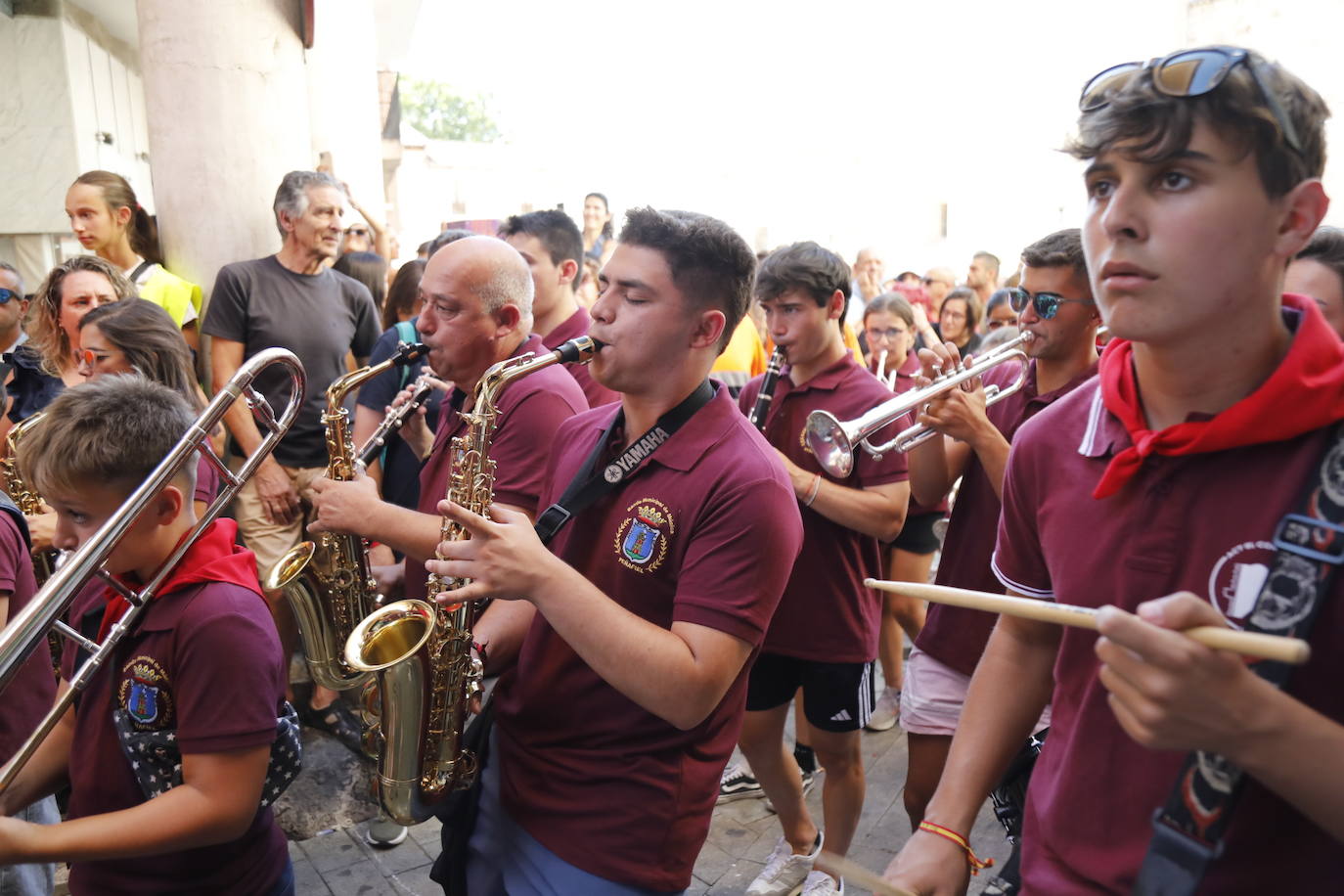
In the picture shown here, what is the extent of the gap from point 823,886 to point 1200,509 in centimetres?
270

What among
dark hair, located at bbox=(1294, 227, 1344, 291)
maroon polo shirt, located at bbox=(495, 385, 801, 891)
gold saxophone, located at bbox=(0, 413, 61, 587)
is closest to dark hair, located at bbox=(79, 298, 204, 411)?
gold saxophone, located at bbox=(0, 413, 61, 587)

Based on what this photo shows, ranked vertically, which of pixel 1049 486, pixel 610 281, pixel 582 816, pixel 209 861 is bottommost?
pixel 209 861

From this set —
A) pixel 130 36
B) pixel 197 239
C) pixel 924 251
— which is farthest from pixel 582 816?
pixel 924 251

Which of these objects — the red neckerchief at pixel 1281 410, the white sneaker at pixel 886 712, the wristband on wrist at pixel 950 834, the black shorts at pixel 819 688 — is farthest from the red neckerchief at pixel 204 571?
the white sneaker at pixel 886 712

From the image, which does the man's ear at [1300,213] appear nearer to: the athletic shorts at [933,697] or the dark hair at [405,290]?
the athletic shorts at [933,697]

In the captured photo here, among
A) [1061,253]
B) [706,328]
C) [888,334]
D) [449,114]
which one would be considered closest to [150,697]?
[706,328]

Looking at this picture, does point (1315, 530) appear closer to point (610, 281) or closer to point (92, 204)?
point (610, 281)

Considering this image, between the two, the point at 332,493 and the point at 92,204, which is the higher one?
the point at 92,204

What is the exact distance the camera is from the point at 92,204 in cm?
495

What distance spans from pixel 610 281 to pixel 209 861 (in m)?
1.70

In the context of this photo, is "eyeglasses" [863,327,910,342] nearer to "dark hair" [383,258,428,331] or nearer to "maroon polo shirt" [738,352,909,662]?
"maroon polo shirt" [738,352,909,662]

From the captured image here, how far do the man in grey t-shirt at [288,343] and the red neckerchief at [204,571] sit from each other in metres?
2.61

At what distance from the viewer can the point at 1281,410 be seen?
127 centimetres

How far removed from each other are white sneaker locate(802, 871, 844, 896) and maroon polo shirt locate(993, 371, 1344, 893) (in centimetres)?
217
